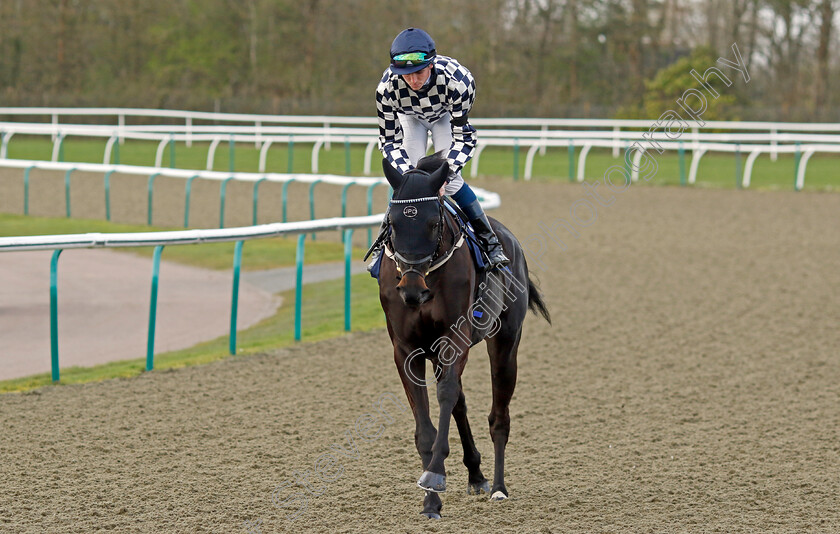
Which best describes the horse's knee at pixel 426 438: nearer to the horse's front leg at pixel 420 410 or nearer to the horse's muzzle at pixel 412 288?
the horse's front leg at pixel 420 410

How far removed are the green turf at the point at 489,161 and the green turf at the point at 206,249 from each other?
6476 millimetres

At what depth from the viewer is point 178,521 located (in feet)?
14.0

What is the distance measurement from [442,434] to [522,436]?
63.8 inches

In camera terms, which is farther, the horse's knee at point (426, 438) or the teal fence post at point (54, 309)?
the teal fence post at point (54, 309)

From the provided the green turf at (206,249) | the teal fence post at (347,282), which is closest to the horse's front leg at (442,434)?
the teal fence post at (347,282)

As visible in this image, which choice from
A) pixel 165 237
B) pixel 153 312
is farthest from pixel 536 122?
pixel 153 312

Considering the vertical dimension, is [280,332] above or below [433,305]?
below

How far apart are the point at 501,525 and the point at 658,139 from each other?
58.6ft

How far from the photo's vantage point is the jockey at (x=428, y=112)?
4.35 meters

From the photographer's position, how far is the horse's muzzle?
4035 mm

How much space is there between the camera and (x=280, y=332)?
8898 millimetres

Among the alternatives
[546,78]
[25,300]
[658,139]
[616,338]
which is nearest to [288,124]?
[658,139]

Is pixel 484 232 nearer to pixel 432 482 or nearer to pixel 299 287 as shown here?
pixel 432 482

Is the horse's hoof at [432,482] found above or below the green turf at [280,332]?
above
